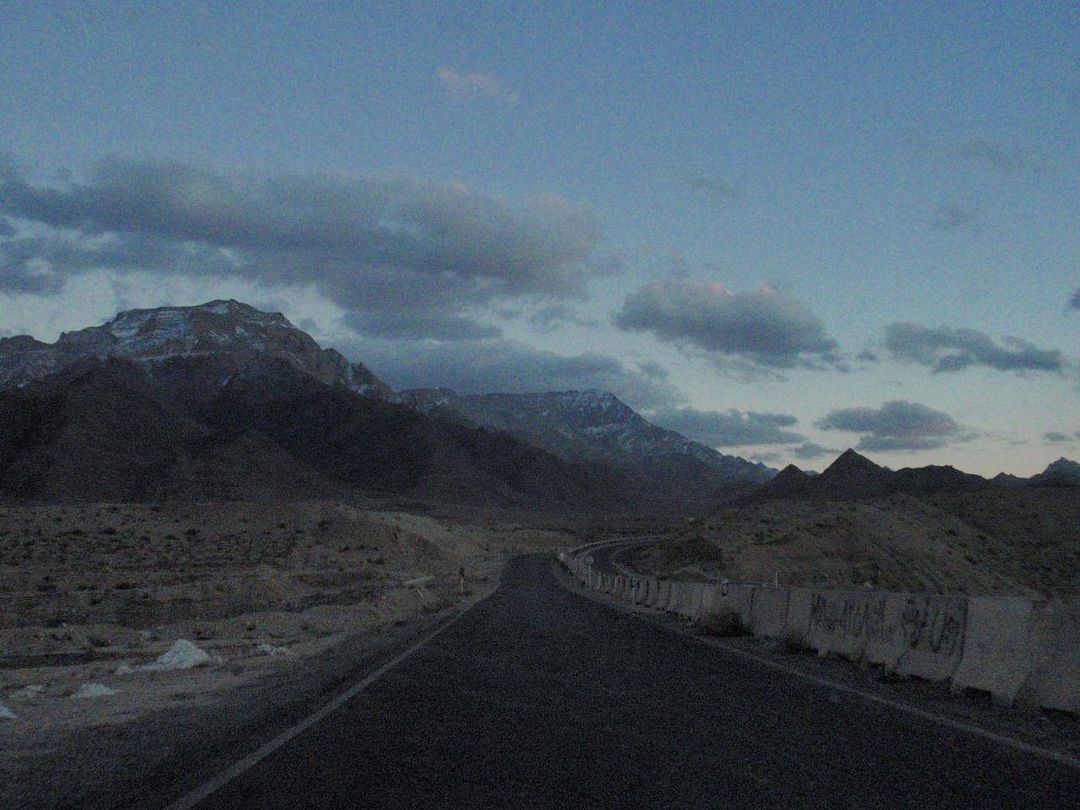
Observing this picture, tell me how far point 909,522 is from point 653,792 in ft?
196

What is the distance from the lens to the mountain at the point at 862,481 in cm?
13212

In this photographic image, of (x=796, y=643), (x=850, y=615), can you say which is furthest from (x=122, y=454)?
(x=850, y=615)

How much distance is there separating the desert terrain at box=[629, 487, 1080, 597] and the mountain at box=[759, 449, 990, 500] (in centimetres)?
5486

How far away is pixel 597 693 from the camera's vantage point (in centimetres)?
1109

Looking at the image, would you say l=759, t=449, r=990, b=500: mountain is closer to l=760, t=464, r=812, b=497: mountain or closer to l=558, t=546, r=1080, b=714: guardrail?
l=760, t=464, r=812, b=497: mountain

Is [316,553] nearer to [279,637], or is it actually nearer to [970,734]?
[279,637]

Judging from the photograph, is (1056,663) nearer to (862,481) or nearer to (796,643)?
(796,643)

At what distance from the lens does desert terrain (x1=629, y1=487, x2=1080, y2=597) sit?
167 feet

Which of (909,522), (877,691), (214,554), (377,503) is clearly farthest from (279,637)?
(377,503)

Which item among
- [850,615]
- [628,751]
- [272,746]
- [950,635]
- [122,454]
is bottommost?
[272,746]

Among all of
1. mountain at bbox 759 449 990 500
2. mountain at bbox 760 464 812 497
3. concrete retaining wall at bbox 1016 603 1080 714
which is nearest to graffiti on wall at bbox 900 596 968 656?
concrete retaining wall at bbox 1016 603 1080 714

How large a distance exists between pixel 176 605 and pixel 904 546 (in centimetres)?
3783

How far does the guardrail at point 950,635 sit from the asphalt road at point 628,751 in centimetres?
128

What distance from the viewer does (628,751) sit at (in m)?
7.84
